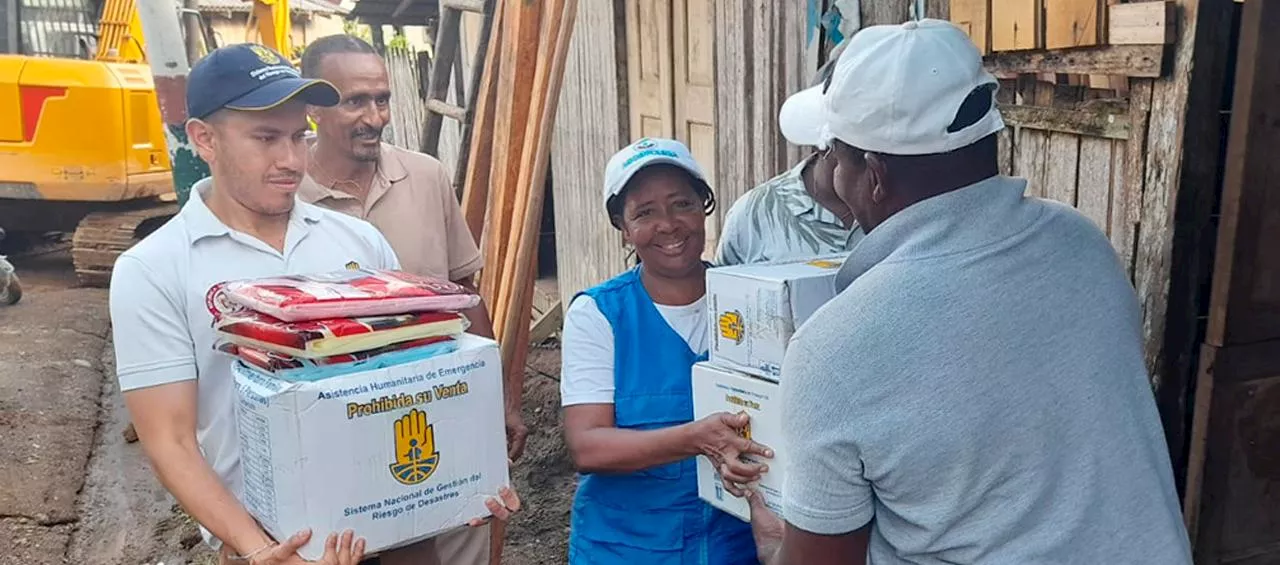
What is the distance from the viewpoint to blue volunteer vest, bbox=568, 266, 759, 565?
2201 millimetres

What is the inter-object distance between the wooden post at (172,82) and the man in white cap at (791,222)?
2210 mm

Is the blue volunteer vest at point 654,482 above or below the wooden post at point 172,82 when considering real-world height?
below

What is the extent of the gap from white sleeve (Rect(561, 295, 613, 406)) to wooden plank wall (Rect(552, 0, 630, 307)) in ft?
12.6

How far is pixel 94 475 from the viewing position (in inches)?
231

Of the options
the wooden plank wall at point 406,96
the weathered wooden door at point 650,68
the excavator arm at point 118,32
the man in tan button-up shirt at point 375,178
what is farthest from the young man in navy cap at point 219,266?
the excavator arm at point 118,32

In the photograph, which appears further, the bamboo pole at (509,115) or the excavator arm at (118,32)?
the excavator arm at (118,32)

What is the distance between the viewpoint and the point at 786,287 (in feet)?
6.18

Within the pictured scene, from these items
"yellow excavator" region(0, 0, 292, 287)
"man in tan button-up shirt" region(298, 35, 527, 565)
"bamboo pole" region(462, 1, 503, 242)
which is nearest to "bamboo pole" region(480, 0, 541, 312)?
"bamboo pole" region(462, 1, 503, 242)

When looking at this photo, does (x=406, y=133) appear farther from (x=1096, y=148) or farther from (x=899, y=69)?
(x=899, y=69)

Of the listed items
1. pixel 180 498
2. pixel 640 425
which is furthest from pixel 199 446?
pixel 640 425

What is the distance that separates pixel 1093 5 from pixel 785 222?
2.89ft

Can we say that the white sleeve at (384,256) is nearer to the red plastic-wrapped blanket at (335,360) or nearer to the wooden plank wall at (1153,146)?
the red plastic-wrapped blanket at (335,360)

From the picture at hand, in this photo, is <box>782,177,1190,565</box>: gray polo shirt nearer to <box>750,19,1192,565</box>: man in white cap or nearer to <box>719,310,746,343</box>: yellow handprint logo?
<box>750,19,1192,565</box>: man in white cap

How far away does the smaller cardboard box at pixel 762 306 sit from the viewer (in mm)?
1894
